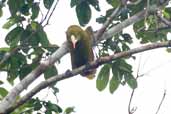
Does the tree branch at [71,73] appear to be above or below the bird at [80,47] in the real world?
below

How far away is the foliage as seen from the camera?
341 cm

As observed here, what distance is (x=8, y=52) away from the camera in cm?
333

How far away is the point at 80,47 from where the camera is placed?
3.36 metres

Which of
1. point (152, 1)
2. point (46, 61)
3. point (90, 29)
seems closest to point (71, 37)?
point (90, 29)

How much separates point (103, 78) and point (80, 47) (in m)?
0.32

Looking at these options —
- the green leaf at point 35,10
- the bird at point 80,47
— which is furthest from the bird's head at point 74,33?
the green leaf at point 35,10

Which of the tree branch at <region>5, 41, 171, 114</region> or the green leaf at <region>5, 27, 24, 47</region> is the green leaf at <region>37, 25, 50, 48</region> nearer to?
the green leaf at <region>5, 27, 24, 47</region>

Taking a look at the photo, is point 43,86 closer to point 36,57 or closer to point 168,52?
point 36,57

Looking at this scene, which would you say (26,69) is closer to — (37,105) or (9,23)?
(37,105)

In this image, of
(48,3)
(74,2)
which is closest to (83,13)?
(74,2)

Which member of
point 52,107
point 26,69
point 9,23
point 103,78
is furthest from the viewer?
point 9,23

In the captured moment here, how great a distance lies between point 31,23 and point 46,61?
1.96ft

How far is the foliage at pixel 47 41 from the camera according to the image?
11.2 feet

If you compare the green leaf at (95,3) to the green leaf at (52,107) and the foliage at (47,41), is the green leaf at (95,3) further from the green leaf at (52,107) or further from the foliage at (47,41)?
the green leaf at (52,107)
